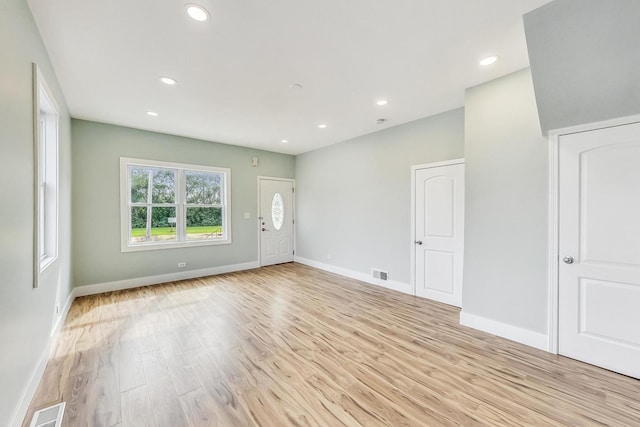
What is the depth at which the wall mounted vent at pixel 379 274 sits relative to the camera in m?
4.51

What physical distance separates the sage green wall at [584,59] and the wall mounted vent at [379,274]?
3000 mm

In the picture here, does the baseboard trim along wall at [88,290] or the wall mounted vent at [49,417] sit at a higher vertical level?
the baseboard trim along wall at [88,290]

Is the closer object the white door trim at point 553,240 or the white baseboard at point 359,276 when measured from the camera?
→ the white door trim at point 553,240

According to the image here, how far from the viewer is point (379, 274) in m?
4.62

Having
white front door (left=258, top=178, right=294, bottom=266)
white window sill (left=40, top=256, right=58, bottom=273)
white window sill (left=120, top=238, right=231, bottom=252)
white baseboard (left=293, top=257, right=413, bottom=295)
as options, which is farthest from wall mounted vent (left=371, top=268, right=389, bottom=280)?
white window sill (left=40, top=256, right=58, bottom=273)

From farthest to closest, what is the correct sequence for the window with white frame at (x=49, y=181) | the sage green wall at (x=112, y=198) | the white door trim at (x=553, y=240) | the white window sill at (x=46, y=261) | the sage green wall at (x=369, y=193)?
the sage green wall at (x=112, y=198) → the sage green wall at (x=369, y=193) → the window with white frame at (x=49, y=181) → the white door trim at (x=553, y=240) → the white window sill at (x=46, y=261)

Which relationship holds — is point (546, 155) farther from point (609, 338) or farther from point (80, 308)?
point (80, 308)

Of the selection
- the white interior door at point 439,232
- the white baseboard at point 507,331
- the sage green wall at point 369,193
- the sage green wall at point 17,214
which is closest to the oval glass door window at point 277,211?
the sage green wall at point 369,193

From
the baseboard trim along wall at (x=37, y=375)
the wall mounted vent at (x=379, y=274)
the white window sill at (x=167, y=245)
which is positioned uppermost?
the white window sill at (x=167, y=245)

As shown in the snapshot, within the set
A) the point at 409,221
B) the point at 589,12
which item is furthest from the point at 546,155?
the point at 409,221

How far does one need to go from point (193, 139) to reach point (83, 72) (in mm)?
2472

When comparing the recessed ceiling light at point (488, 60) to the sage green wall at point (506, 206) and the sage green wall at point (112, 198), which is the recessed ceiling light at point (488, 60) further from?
the sage green wall at point (112, 198)

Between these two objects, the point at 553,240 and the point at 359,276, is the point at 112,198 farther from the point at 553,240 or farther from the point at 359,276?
the point at 553,240

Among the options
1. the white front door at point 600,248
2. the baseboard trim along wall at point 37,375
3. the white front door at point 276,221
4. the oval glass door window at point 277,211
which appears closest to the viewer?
the baseboard trim along wall at point 37,375
